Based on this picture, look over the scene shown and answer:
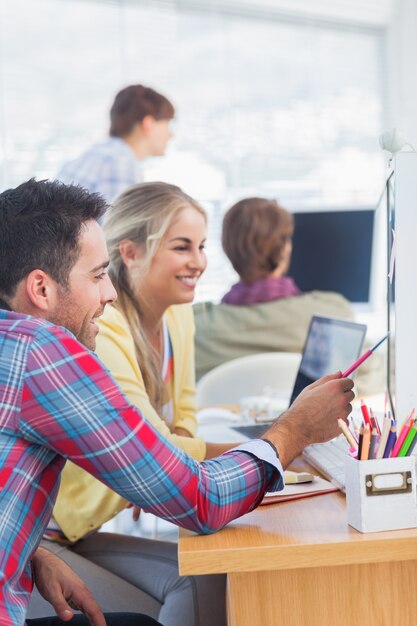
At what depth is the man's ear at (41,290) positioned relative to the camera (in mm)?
1190

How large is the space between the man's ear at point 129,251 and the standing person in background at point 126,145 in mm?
1660

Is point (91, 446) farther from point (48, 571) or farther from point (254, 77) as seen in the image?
point (254, 77)

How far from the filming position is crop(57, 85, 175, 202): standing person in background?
3617 millimetres

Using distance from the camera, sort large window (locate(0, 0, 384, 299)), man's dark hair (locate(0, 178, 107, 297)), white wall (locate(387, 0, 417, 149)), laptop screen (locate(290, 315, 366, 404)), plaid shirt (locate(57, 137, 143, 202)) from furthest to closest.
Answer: white wall (locate(387, 0, 417, 149)) < large window (locate(0, 0, 384, 299)) < plaid shirt (locate(57, 137, 143, 202)) < laptop screen (locate(290, 315, 366, 404)) < man's dark hair (locate(0, 178, 107, 297))

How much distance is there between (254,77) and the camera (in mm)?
4980

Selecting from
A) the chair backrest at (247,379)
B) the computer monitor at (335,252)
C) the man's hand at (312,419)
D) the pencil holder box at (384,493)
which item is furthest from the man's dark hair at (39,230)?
the computer monitor at (335,252)

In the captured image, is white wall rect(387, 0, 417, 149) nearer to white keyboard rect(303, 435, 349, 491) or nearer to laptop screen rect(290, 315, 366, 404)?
laptop screen rect(290, 315, 366, 404)

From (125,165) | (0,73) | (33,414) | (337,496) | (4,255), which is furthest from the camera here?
(0,73)

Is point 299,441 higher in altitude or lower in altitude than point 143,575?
higher

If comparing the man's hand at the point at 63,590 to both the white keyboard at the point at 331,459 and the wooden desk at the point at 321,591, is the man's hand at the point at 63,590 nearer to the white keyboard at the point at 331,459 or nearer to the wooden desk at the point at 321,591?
the wooden desk at the point at 321,591

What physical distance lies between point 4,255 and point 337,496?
59cm

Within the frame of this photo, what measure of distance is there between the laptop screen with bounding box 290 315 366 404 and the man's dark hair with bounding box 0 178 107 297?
0.78 meters

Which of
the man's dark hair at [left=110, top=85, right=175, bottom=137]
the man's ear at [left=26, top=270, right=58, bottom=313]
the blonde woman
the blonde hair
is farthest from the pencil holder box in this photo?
the man's dark hair at [left=110, top=85, right=175, bottom=137]

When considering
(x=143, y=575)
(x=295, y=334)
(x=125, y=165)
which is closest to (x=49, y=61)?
(x=125, y=165)
